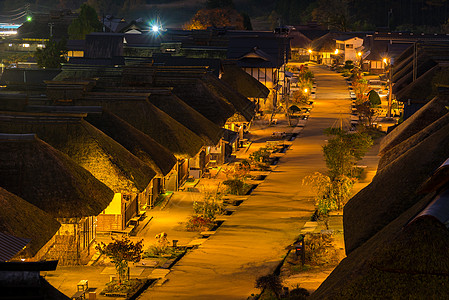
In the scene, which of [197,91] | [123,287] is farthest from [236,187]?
[123,287]

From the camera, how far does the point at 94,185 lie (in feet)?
102

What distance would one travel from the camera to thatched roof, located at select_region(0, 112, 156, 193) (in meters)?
33.6

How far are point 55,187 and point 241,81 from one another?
42.2m

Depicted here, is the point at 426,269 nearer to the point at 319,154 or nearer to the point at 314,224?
the point at 314,224

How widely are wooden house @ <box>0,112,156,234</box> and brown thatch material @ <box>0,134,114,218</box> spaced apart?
9.76 feet

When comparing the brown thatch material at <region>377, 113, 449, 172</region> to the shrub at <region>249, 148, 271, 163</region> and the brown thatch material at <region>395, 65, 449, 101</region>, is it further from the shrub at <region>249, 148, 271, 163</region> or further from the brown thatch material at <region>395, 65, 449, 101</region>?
the shrub at <region>249, 148, 271, 163</region>

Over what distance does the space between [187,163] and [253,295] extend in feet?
69.5

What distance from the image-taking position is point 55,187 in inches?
1156

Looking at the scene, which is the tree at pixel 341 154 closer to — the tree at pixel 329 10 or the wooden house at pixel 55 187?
the wooden house at pixel 55 187

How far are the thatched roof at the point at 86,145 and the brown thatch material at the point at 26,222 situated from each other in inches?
246

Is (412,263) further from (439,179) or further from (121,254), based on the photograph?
(121,254)

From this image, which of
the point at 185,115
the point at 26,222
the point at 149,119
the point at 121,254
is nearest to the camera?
the point at 26,222

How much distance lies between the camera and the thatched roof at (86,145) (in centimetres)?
3359

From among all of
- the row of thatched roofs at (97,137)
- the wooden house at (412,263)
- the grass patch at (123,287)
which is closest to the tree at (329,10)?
the row of thatched roofs at (97,137)
